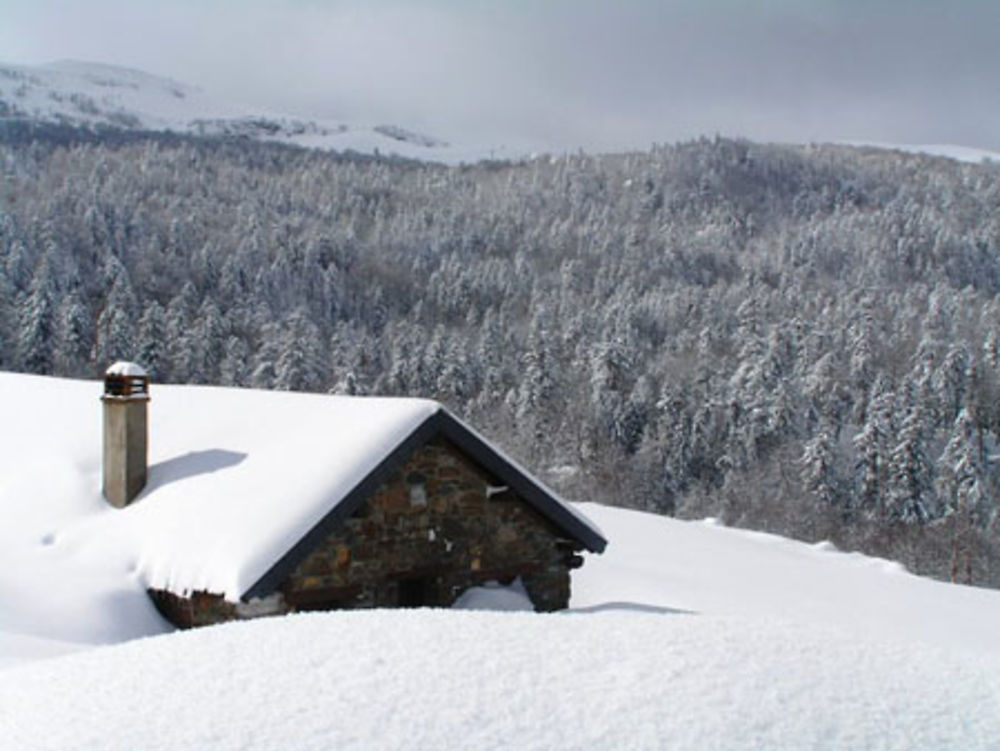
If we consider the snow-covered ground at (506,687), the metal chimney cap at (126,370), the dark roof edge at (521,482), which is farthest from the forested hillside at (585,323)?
the snow-covered ground at (506,687)

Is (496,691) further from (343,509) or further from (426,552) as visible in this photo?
(426,552)

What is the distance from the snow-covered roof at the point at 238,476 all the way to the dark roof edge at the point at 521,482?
0.02 m

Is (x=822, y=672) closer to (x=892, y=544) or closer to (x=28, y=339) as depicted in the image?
(x=892, y=544)

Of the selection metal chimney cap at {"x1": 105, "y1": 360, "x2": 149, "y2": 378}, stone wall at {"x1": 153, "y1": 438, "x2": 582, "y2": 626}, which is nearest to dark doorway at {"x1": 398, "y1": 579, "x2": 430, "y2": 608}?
stone wall at {"x1": 153, "y1": 438, "x2": 582, "y2": 626}

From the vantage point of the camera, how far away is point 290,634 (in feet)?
17.0

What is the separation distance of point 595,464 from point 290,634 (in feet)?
221

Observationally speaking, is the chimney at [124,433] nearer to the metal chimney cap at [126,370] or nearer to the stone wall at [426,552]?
the metal chimney cap at [126,370]

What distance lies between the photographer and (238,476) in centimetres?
1156

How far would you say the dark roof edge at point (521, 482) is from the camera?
39.2 ft

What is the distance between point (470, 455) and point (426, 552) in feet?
4.63

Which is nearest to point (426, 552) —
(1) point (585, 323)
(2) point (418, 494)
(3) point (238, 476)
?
(2) point (418, 494)

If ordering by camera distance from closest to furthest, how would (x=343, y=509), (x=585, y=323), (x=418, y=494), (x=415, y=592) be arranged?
1. (x=343, y=509)
2. (x=418, y=494)
3. (x=415, y=592)
4. (x=585, y=323)

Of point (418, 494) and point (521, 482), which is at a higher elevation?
point (521, 482)

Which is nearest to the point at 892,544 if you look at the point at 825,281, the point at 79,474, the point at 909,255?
the point at 79,474
